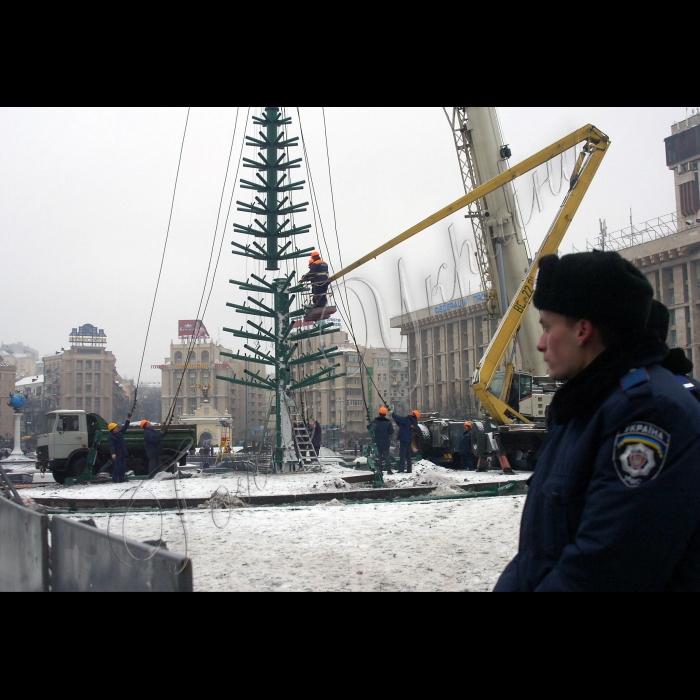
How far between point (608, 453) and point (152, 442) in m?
18.8

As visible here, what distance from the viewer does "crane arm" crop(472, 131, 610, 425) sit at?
1906 cm

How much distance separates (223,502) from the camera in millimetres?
13039

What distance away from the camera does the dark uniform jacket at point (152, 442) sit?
19484mm

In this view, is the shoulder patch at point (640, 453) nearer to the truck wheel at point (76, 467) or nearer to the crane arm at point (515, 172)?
the crane arm at point (515, 172)

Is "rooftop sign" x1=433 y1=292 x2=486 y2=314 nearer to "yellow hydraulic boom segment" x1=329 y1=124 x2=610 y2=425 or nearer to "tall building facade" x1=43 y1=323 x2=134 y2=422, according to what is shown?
"yellow hydraulic boom segment" x1=329 y1=124 x2=610 y2=425

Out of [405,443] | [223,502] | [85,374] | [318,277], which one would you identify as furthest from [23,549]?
[85,374]

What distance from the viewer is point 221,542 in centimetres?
934

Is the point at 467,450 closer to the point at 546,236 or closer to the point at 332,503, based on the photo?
the point at 546,236

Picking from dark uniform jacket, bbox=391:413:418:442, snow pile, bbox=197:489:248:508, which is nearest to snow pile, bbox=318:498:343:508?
snow pile, bbox=197:489:248:508

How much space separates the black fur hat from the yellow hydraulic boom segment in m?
17.0

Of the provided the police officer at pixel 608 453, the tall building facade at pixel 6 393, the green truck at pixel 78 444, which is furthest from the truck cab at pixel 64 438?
the tall building facade at pixel 6 393

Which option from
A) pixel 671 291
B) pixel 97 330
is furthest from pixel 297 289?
pixel 97 330

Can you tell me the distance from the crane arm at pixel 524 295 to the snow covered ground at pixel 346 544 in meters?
6.51
